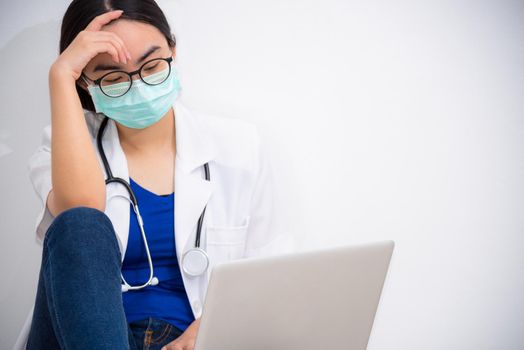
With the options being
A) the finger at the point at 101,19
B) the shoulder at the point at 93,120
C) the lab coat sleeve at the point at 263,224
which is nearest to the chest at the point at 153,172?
the shoulder at the point at 93,120

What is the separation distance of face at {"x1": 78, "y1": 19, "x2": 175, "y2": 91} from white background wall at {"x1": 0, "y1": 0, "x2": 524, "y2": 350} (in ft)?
1.28

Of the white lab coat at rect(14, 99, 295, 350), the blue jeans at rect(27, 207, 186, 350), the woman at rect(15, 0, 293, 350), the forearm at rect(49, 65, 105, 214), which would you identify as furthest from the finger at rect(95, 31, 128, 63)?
the blue jeans at rect(27, 207, 186, 350)

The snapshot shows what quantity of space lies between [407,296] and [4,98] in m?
1.37

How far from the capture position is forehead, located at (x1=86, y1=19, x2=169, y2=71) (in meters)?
1.41

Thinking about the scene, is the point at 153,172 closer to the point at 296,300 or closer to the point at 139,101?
the point at 139,101

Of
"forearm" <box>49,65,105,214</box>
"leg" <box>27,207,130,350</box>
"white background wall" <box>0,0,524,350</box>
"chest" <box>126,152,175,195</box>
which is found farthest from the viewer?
"white background wall" <box>0,0,524,350</box>

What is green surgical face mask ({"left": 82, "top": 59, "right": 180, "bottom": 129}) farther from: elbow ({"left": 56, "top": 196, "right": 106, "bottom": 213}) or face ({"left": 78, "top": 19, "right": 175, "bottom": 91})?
elbow ({"left": 56, "top": 196, "right": 106, "bottom": 213})

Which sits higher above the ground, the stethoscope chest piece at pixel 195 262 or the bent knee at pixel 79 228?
the bent knee at pixel 79 228

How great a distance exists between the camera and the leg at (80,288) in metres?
0.99

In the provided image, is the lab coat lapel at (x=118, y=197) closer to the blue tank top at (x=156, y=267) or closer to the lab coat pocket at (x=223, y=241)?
the blue tank top at (x=156, y=267)

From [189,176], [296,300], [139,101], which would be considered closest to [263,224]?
[189,176]

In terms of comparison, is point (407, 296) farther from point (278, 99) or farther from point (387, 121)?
point (278, 99)

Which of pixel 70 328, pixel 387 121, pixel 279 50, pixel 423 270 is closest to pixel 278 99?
pixel 279 50

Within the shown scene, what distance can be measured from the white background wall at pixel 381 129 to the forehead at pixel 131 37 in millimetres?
393
